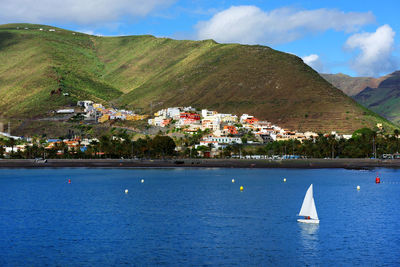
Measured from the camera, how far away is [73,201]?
288 ft

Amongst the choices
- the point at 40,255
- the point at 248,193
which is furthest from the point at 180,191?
the point at 40,255

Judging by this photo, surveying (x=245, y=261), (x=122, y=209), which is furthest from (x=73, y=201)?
(x=245, y=261)

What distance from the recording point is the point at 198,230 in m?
57.0

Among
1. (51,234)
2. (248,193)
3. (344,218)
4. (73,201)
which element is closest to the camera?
(51,234)

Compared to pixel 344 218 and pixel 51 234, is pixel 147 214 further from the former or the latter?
pixel 344 218

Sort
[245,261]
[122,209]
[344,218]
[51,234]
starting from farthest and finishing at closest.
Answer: [122,209], [344,218], [51,234], [245,261]

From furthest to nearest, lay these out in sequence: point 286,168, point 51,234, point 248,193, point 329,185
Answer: point 286,168 < point 329,185 < point 248,193 < point 51,234

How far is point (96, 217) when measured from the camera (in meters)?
67.4

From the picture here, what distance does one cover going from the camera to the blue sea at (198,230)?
1747 inches

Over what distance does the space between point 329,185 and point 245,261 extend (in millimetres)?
74191

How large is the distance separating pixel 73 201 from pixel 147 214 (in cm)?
2143

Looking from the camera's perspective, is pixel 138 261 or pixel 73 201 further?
pixel 73 201

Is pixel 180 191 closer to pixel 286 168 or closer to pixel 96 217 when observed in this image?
pixel 96 217

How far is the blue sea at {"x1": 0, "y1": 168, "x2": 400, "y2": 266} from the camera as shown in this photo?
4438 cm
